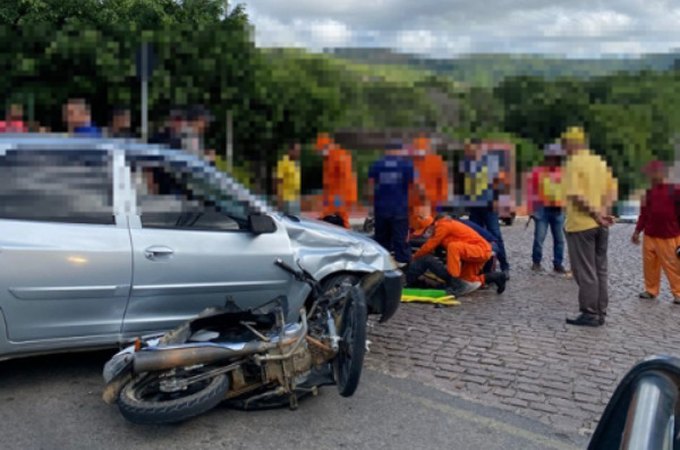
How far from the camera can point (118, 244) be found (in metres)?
4.32

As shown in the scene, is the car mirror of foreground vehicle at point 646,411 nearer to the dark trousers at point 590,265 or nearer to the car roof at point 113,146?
the car roof at point 113,146

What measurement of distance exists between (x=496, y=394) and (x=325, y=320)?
133cm

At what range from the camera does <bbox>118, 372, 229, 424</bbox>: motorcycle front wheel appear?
3539 millimetres

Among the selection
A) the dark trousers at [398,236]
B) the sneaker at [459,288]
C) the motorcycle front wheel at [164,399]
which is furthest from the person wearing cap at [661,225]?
the motorcycle front wheel at [164,399]

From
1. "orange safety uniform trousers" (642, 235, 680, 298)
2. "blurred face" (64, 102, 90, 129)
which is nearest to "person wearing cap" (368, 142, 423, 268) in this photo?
"orange safety uniform trousers" (642, 235, 680, 298)

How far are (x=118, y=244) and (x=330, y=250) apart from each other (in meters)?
1.66

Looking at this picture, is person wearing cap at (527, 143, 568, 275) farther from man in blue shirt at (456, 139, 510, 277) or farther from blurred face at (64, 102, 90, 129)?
blurred face at (64, 102, 90, 129)

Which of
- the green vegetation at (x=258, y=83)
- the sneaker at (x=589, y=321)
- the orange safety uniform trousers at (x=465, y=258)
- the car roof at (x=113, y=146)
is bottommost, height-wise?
the sneaker at (x=589, y=321)

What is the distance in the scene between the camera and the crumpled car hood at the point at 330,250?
515cm

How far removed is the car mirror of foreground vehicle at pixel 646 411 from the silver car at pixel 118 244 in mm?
3284

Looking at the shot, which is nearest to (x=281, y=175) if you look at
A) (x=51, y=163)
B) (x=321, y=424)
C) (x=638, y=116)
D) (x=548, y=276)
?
(x=548, y=276)

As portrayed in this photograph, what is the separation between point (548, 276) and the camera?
9234 millimetres

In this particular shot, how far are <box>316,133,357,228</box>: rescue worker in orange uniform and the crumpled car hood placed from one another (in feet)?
9.29

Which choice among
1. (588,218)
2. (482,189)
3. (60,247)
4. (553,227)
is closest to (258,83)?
(482,189)
